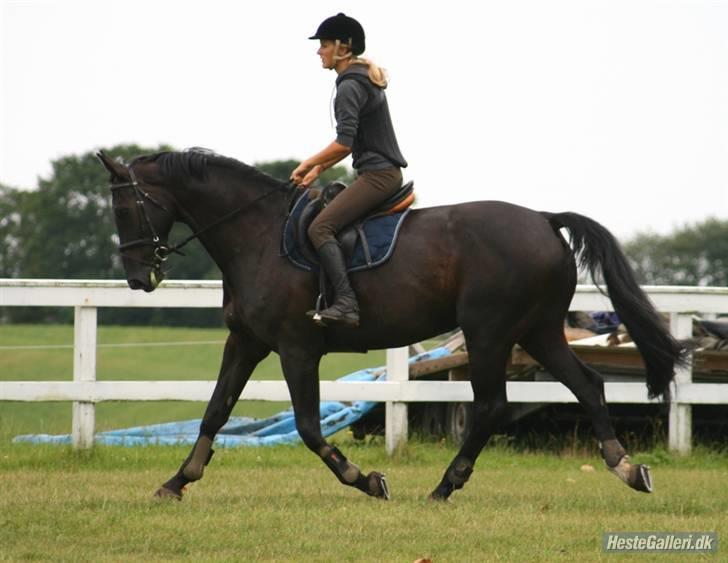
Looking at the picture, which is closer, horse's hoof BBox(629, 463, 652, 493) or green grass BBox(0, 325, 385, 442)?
horse's hoof BBox(629, 463, 652, 493)

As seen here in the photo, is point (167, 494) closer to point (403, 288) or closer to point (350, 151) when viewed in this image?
point (403, 288)

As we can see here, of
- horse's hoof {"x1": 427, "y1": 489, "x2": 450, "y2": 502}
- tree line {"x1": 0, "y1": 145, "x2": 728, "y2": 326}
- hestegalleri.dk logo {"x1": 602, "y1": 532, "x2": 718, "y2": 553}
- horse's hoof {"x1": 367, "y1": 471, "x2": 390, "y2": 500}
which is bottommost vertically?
hestegalleri.dk logo {"x1": 602, "y1": 532, "x2": 718, "y2": 553}

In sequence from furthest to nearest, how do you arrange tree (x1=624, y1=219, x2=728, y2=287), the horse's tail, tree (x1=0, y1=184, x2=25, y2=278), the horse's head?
tree (x1=624, y1=219, x2=728, y2=287)
tree (x1=0, y1=184, x2=25, y2=278)
the horse's tail
the horse's head

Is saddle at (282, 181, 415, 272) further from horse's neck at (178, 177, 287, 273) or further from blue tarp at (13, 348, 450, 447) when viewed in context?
blue tarp at (13, 348, 450, 447)

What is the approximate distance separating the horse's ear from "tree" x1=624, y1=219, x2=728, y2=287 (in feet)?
275

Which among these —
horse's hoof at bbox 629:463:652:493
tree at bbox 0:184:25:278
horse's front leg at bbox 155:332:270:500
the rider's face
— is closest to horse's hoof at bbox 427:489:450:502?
horse's hoof at bbox 629:463:652:493

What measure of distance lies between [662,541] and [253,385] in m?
5.33

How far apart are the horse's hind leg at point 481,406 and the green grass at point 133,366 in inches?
405

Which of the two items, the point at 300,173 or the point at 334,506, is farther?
the point at 300,173

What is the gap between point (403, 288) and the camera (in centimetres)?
820

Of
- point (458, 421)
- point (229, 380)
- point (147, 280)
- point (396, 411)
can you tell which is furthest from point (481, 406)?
point (458, 421)

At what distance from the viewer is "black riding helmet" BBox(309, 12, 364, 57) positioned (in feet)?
26.8

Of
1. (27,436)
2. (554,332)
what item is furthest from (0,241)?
(554,332)

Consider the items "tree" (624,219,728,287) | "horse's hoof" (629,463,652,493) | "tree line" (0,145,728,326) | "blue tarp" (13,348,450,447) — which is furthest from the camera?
"tree" (624,219,728,287)
